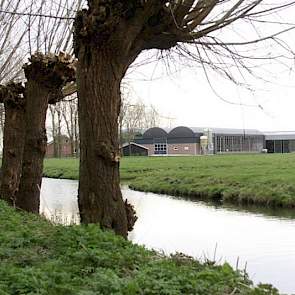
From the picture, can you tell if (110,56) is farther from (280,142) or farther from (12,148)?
(280,142)

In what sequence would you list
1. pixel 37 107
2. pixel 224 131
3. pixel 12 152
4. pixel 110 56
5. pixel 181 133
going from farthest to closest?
pixel 224 131
pixel 181 133
pixel 12 152
pixel 37 107
pixel 110 56

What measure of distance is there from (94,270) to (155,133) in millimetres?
69903

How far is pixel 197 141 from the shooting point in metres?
72.8

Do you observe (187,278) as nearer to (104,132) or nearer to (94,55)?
(104,132)

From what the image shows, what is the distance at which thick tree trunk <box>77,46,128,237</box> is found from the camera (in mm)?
6512

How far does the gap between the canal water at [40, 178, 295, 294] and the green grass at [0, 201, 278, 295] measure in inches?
128

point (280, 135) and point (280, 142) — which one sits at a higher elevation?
point (280, 135)

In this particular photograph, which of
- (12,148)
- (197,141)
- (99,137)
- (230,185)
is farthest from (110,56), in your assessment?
(197,141)

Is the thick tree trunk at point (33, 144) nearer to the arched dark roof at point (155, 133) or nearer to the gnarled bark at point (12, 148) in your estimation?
the gnarled bark at point (12, 148)

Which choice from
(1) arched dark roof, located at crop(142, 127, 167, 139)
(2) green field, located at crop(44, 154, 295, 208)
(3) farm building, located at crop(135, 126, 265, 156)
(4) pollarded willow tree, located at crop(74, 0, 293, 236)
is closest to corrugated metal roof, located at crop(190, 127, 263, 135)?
(3) farm building, located at crop(135, 126, 265, 156)

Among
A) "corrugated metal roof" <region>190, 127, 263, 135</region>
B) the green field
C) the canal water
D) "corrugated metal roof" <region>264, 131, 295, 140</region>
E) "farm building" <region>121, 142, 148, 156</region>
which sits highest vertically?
"corrugated metal roof" <region>190, 127, 263, 135</region>

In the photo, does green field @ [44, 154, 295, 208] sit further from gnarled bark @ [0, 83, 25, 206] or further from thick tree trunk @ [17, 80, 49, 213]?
thick tree trunk @ [17, 80, 49, 213]

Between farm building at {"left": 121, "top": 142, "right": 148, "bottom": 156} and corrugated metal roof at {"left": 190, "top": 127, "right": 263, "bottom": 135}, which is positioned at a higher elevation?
corrugated metal roof at {"left": 190, "top": 127, "right": 263, "bottom": 135}

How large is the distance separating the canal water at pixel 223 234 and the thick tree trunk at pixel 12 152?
1.41m
